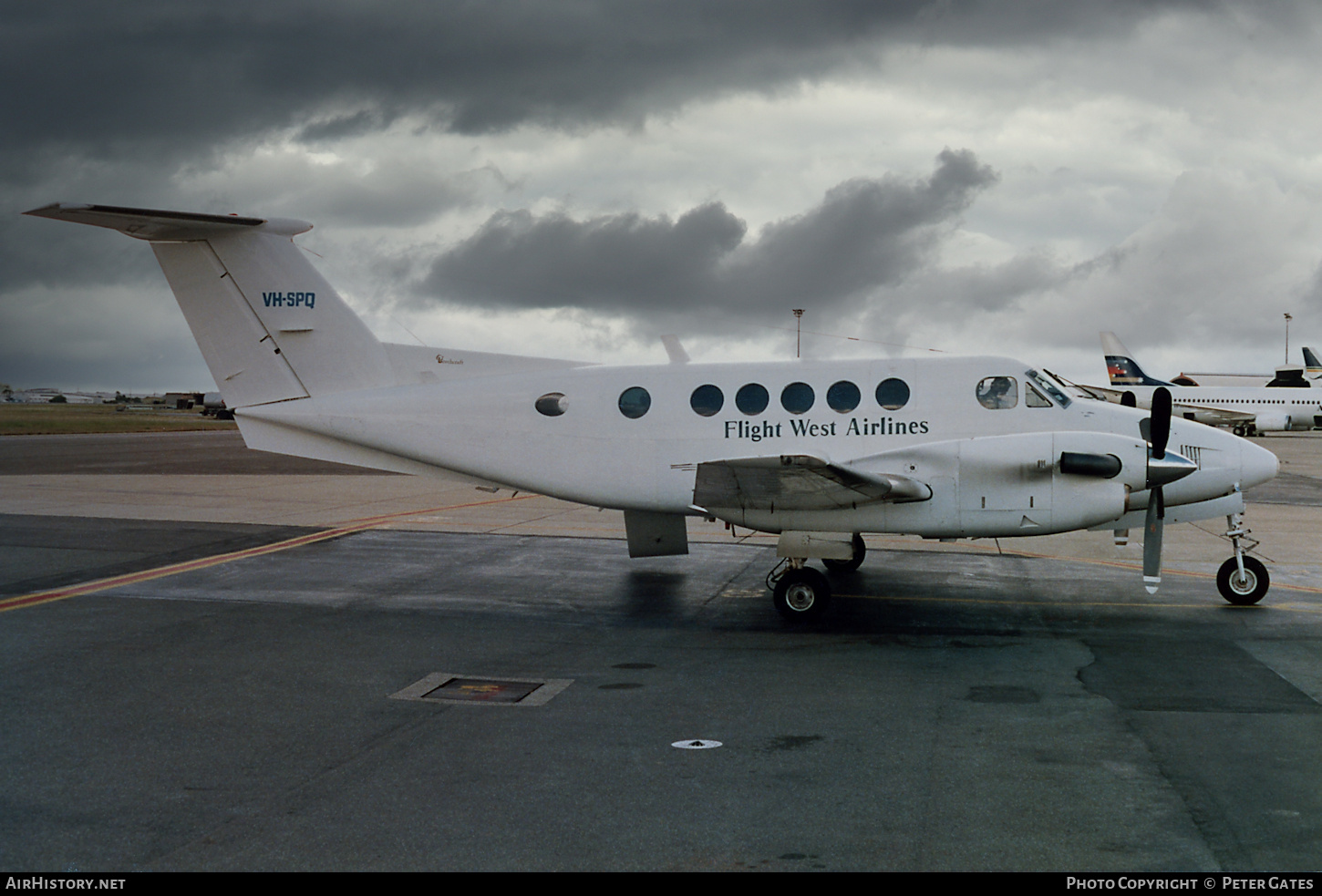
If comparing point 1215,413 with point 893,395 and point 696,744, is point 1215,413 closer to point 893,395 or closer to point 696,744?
point 893,395

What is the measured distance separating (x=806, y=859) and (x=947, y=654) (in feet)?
16.5

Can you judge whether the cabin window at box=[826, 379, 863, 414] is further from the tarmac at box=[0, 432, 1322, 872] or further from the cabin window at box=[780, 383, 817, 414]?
the tarmac at box=[0, 432, 1322, 872]

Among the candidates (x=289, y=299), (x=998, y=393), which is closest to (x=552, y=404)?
(x=289, y=299)

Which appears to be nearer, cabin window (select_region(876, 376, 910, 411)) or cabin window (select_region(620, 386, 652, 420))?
cabin window (select_region(876, 376, 910, 411))

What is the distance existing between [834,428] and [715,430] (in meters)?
1.49

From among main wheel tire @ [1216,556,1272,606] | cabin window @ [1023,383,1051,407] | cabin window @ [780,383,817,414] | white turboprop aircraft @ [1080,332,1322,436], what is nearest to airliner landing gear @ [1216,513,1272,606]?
main wheel tire @ [1216,556,1272,606]

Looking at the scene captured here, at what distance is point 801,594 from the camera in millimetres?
11180

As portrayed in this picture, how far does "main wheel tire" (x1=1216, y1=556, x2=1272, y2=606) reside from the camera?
38.8 ft

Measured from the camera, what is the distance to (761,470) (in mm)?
10445

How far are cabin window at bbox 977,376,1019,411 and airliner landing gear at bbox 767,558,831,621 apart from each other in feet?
9.90

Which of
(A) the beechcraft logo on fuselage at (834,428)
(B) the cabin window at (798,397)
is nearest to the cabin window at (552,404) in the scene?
(A) the beechcraft logo on fuselage at (834,428)

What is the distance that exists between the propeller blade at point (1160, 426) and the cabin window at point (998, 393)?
1563mm
